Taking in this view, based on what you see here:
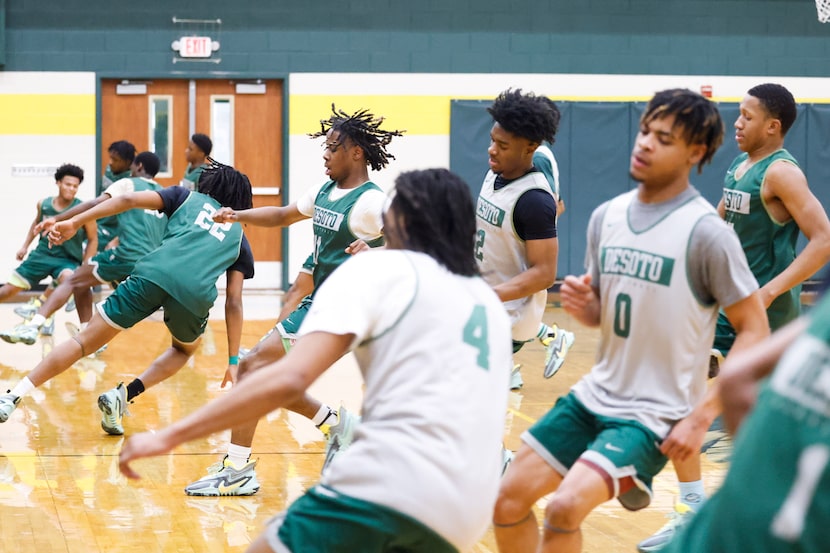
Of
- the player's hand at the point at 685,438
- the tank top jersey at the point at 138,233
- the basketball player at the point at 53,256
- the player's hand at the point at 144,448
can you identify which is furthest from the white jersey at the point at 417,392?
the basketball player at the point at 53,256

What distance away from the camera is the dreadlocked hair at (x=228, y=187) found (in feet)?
19.9

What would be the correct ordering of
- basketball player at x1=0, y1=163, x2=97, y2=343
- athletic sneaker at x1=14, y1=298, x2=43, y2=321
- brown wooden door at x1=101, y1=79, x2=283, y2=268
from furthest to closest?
1. brown wooden door at x1=101, y1=79, x2=283, y2=268
2. athletic sneaker at x1=14, y1=298, x2=43, y2=321
3. basketball player at x1=0, y1=163, x2=97, y2=343

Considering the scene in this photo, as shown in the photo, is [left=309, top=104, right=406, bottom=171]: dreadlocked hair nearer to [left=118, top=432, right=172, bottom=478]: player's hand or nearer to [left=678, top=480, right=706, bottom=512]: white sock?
[left=678, top=480, right=706, bottom=512]: white sock

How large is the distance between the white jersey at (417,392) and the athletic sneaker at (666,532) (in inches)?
83.9

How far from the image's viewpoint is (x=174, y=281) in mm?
6008

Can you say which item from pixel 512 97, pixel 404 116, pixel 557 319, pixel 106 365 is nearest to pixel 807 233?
pixel 512 97

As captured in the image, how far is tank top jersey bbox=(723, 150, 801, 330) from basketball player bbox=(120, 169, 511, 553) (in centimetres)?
271

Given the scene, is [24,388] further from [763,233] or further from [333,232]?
[763,233]

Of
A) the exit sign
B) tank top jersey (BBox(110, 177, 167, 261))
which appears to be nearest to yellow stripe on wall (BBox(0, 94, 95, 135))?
the exit sign

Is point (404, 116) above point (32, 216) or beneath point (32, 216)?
above

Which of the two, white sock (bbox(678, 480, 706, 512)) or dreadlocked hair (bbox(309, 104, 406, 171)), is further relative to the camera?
dreadlocked hair (bbox(309, 104, 406, 171))

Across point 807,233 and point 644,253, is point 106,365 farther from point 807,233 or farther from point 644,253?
point 644,253

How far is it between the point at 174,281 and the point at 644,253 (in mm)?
3387

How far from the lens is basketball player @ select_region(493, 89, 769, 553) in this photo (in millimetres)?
3137
